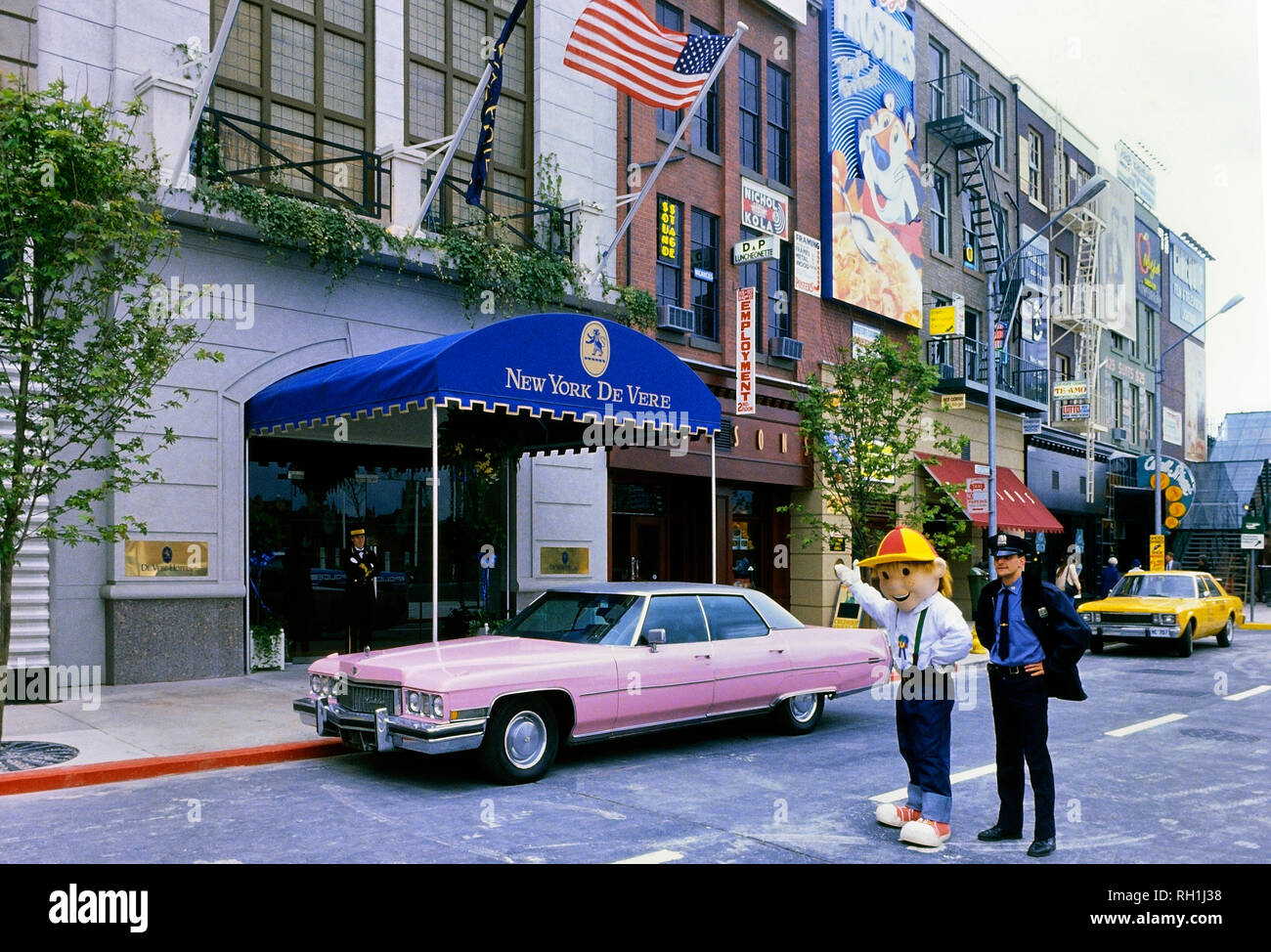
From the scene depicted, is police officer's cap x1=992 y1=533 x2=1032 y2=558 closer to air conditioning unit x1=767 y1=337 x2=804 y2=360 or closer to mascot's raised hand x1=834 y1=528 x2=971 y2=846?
mascot's raised hand x1=834 y1=528 x2=971 y2=846

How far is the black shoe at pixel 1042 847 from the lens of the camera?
20.4 ft

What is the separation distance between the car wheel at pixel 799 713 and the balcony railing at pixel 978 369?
15.7m

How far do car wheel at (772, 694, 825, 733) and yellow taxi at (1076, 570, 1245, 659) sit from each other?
996 cm

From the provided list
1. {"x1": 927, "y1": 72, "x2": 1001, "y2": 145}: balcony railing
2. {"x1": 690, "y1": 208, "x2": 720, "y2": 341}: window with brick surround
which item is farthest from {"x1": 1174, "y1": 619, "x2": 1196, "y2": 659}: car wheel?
{"x1": 927, "y1": 72, "x2": 1001, "y2": 145}: balcony railing

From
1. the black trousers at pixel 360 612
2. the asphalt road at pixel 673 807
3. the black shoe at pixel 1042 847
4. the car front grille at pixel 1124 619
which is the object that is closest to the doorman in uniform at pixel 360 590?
the black trousers at pixel 360 612

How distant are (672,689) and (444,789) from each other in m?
2.12

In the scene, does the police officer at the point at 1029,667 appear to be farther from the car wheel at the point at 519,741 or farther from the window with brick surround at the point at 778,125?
the window with brick surround at the point at 778,125

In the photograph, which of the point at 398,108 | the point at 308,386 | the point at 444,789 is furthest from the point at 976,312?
the point at 444,789

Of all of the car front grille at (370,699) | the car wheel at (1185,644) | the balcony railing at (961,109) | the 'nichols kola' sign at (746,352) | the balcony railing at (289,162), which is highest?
the balcony railing at (961,109)

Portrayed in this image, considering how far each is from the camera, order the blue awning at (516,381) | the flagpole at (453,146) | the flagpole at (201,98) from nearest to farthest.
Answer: the blue awning at (516,381) < the flagpole at (201,98) < the flagpole at (453,146)

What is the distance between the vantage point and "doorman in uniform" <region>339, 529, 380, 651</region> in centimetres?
1385

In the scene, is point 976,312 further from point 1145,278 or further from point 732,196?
point 1145,278

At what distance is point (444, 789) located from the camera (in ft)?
26.0

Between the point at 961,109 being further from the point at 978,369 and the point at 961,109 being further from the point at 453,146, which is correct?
the point at 453,146
